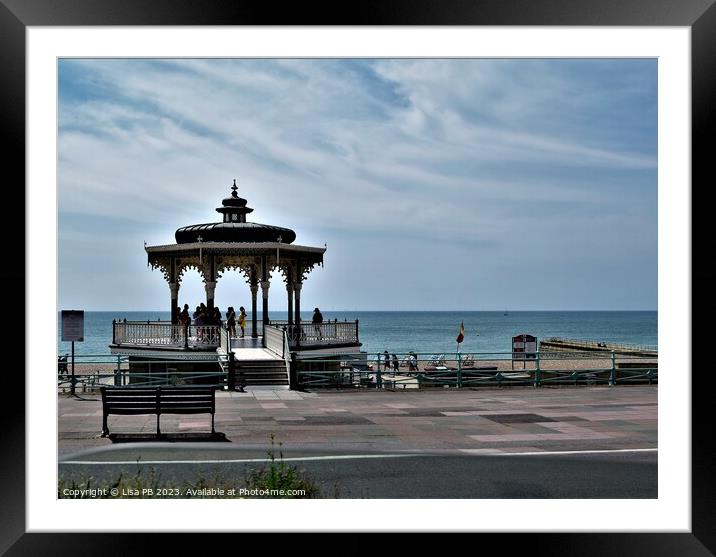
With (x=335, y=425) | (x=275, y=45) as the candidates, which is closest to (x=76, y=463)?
(x=335, y=425)

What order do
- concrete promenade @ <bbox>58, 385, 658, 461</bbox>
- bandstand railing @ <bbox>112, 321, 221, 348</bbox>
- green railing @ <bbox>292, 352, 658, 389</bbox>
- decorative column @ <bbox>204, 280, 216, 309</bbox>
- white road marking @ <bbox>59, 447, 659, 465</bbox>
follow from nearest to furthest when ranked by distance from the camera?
1. white road marking @ <bbox>59, 447, 659, 465</bbox>
2. concrete promenade @ <bbox>58, 385, 658, 461</bbox>
3. green railing @ <bbox>292, 352, 658, 389</bbox>
4. bandstand railing @ <bbox>112, 321, 221, 348</bbox>
5. decorative column @ <bbox>204, 280, 216, 309</bbox>

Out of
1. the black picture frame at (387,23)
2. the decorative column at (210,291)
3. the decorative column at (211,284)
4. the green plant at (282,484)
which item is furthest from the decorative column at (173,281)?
the black picture frame at (387,23)

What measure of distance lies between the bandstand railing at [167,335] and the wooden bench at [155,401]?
42.2ft

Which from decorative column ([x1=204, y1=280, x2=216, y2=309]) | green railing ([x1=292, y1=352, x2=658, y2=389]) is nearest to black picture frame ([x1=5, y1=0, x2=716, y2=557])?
green railing ([x1=292, y1=352, x2=658, y2=389])

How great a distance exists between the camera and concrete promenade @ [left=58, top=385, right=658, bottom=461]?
1273cm

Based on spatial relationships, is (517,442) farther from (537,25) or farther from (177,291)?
(177,291)

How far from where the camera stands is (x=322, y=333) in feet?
90.6

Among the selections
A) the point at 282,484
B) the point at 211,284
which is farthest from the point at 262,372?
the point at 282,484

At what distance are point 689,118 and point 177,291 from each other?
23401mm

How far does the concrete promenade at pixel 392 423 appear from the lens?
41.8 ft

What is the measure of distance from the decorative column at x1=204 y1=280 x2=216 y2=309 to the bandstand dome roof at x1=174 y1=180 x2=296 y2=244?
1430 mm

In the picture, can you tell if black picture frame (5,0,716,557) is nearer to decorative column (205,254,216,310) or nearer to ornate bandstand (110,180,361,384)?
ornate bandstand (110,180,361,384)

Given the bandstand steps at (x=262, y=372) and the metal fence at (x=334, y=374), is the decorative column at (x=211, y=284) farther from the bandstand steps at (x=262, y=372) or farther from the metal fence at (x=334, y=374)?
the bandstand steps at (x=262, y=372)

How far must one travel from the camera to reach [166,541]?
725 centimetres
